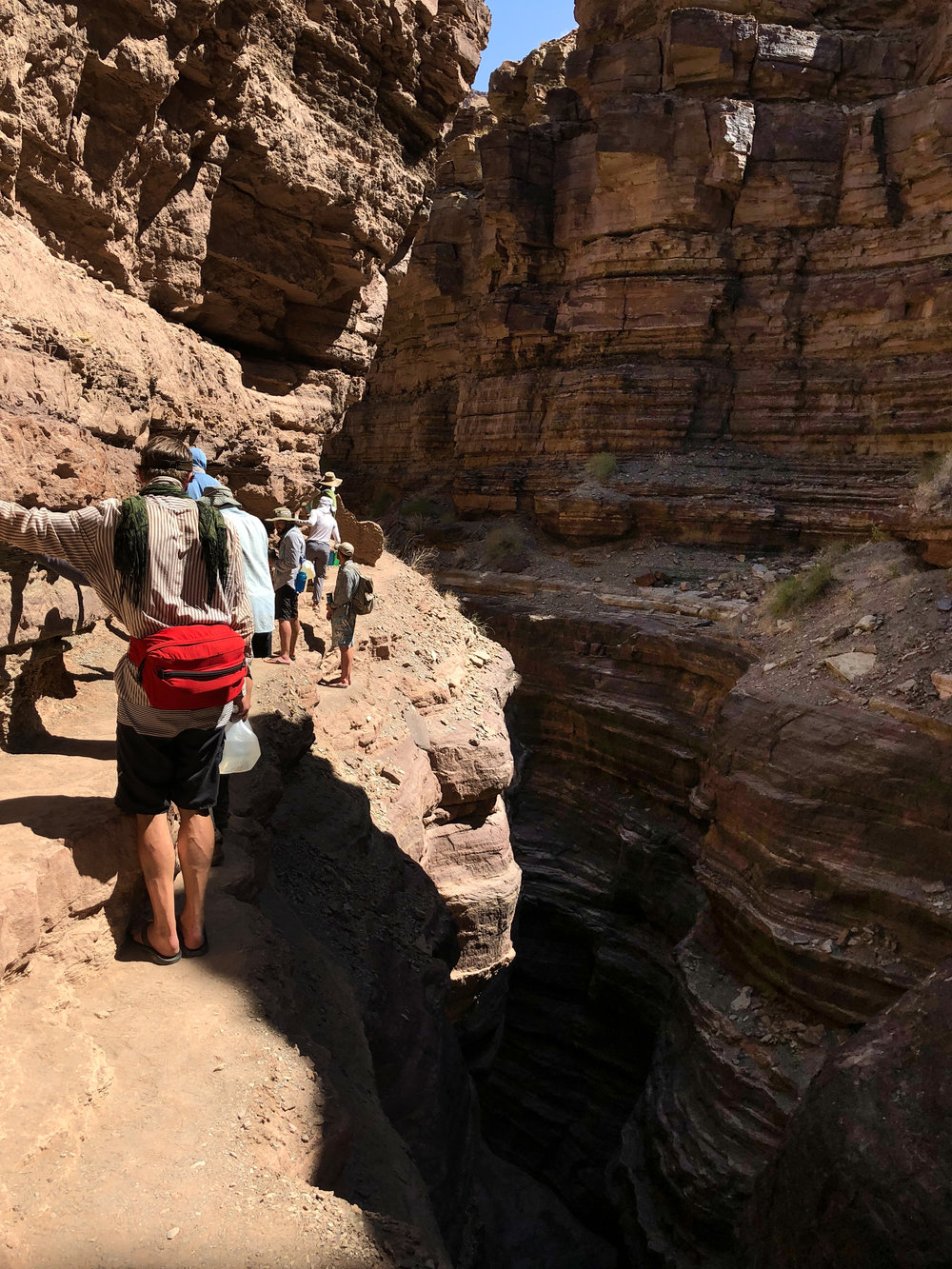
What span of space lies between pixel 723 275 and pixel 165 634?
17628mm

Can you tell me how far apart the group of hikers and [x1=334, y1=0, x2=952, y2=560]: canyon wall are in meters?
14.5

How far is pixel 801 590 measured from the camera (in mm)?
12156

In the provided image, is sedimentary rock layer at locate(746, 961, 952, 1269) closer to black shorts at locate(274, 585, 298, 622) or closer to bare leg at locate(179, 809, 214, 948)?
bare leg at locate(179, 809, 214, 948)

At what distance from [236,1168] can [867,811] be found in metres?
7.35

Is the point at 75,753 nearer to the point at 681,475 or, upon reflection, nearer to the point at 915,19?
the point at 681,475

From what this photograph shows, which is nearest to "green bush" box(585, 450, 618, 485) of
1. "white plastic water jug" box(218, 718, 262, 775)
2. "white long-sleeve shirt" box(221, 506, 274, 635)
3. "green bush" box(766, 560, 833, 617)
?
"green bush" box(766, 560, 833, 617)

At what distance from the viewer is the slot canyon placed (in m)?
2.78

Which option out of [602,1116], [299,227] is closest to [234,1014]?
[299,227]

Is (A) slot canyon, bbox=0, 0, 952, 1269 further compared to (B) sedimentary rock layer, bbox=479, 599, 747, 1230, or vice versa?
(B) sedimentary rock layer, bbox=479, 599, 747, 1230

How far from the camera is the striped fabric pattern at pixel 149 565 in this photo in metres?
2.57

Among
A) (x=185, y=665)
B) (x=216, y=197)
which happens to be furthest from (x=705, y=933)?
(x=216, y=197)

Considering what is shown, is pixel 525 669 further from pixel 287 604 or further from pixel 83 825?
pixel 83 825

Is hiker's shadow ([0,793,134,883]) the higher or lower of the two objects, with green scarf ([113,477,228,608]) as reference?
lower

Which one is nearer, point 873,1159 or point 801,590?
point 873,1159
